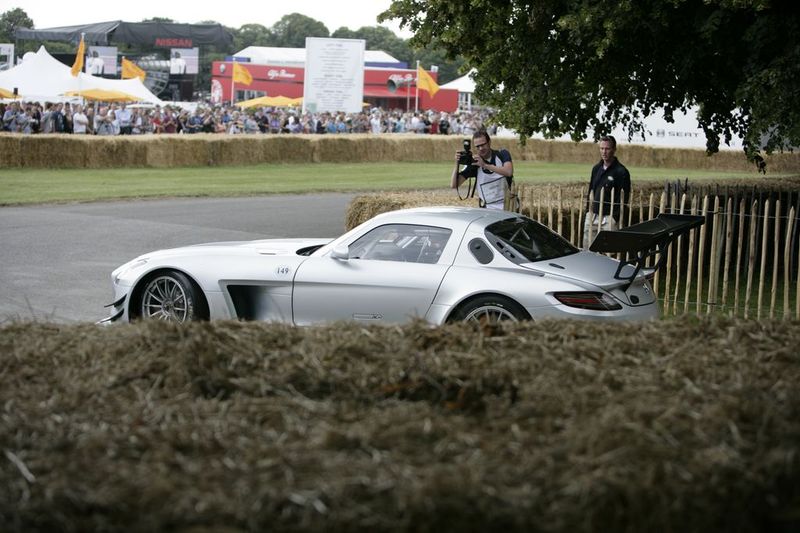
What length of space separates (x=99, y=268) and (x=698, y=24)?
840 cm

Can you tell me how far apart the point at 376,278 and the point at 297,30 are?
542 ft

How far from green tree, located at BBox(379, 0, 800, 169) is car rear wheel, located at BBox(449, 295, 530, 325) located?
5.17m

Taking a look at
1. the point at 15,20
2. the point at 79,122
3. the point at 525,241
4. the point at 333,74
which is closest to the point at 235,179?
the point at 79,122

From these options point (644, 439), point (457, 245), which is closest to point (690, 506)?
point (644, 439)

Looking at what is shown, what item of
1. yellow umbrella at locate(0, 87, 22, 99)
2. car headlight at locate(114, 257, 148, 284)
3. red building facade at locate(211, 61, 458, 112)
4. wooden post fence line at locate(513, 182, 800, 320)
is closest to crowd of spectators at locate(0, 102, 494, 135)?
yellow umbrella at locate(0, 87, 22, 99)

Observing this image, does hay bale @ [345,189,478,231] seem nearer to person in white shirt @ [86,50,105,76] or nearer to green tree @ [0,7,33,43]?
person in white shirt @ [86,50,105,76]

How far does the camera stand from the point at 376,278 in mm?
8820

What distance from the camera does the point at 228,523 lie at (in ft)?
9.11

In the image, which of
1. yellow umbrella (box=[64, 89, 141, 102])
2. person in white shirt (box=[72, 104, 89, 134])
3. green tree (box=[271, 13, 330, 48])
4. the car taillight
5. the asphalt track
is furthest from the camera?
green tree (box=[271, 13, 330, 48])

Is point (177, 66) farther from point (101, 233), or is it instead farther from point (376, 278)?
point (376, 278)

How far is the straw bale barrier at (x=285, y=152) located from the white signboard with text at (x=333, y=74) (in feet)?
11.4

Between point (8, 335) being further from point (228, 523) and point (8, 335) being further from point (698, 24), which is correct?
point (698, 24)

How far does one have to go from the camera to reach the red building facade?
77.5 m

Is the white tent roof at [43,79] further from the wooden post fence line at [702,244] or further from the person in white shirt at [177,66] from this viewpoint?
the person in white shirt at [177,66]
